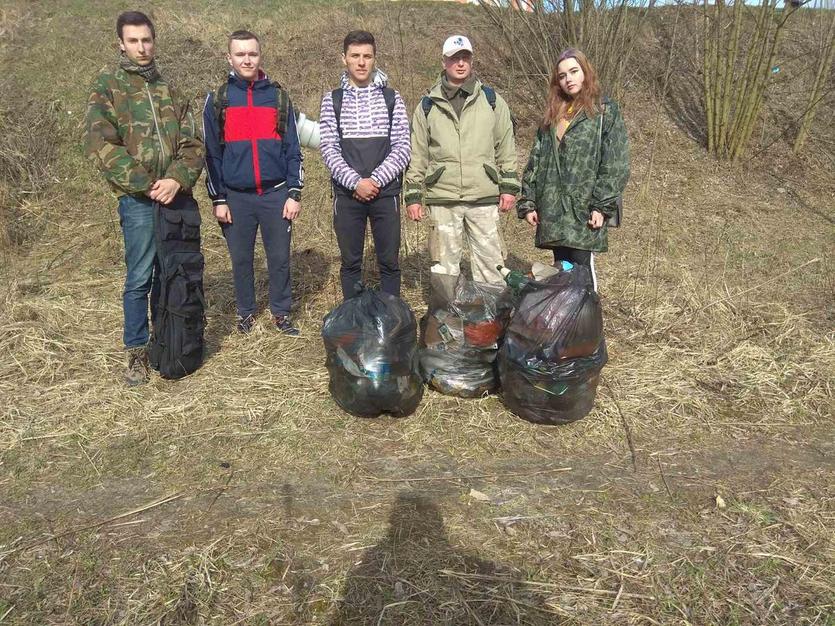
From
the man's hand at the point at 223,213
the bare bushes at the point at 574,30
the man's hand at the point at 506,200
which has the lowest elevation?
the man's hand at the point at 223,213

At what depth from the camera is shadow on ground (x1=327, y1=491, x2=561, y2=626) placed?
211cm

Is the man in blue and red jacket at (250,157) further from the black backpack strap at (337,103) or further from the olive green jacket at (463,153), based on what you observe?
the olive green jacket at (463,153)

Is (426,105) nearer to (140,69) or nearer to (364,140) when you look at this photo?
(364,140)

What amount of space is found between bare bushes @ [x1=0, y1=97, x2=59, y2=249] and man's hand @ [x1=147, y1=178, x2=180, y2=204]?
4324mm

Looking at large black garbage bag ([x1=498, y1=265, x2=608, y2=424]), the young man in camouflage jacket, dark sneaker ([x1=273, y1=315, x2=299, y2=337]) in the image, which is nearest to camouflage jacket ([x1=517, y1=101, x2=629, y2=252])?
large black garbage bag ([x1=498, y1=265, x2=608, y2=424])

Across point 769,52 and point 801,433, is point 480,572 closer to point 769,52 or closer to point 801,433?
point 801,433

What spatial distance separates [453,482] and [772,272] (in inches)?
190

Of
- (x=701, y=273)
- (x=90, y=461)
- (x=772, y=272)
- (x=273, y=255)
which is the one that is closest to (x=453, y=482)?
(x=90, y=461)

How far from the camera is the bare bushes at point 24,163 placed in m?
7.05

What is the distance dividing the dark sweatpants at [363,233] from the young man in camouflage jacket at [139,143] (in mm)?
908

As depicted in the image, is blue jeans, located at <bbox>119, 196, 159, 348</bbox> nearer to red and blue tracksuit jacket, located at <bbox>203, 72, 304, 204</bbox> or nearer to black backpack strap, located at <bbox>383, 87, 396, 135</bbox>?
red and blue tracksuit jacket, located at <bbox>203, 72, 304, 204</bbox>

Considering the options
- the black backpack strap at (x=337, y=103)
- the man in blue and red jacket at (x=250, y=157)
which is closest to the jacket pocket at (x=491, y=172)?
the black backpack strap at (x=337, y=103)

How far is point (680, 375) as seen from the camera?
3814 millimetres

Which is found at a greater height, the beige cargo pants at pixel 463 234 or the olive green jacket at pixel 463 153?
the olive green jacket at pixel 463 153
